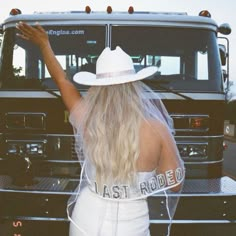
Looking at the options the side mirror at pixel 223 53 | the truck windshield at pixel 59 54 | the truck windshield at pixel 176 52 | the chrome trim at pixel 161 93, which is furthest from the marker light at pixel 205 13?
the truck windshield at pixel 59 54

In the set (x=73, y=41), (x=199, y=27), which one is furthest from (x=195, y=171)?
(x=73, y=41)

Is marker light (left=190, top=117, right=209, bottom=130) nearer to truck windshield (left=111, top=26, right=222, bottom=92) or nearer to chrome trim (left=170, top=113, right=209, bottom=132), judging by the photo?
chrome trim (left=170, top=113, right=209, bottom=132)

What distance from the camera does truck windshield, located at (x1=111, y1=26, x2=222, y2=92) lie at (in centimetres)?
518

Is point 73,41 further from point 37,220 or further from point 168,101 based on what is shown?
point 37,220

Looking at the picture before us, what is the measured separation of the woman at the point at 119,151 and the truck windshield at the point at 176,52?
237 centimetres

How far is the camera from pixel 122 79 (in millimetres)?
2586

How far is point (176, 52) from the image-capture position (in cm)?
531

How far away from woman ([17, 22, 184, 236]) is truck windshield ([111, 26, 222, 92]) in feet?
7.76

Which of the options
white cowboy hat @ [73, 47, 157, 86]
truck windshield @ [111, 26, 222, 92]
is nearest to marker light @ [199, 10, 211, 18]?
truck windshield @ [111, 26, 222, 92]

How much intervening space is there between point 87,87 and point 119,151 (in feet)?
8.29

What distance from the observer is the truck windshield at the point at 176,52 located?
518cm

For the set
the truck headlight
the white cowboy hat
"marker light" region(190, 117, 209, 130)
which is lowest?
the truck headlight

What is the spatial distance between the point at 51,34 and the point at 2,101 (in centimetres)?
83

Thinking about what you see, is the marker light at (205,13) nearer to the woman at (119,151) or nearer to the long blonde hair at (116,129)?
the woman at (119,151)
